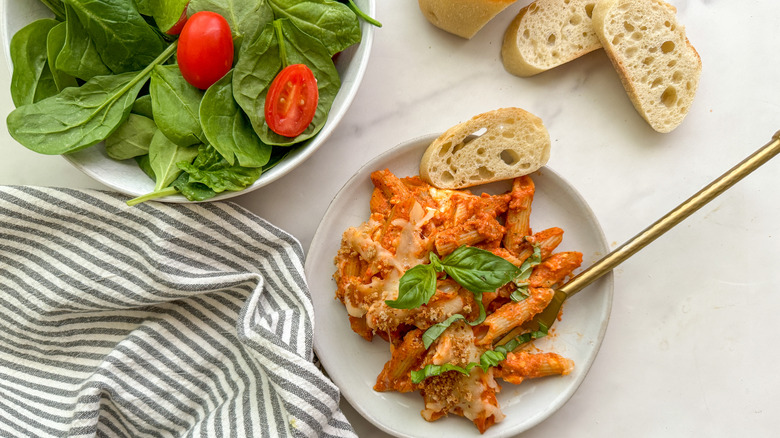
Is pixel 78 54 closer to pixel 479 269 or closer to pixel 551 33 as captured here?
pixel 479 269

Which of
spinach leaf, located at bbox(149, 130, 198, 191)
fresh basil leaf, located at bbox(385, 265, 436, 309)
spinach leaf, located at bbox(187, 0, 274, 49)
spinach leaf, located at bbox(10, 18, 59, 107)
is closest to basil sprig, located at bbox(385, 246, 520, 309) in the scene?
fresh basil leaf, located at bbox(385, 265, 436, 309)

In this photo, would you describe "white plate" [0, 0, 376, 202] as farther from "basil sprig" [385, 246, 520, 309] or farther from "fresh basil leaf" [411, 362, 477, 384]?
"fresh basil leaf" [411, 362, 477, 384]

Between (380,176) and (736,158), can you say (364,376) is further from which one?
(736,158)

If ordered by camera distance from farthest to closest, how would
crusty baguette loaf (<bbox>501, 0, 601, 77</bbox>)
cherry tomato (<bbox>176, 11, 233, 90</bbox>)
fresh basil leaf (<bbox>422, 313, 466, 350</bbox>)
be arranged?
crusty baguette loaf (<bbox>501, 0, 601, 77</bbox>) → fresh basil leaf (<bbox>422, 313, 466, 350</bbox>) → cherry tomato (<bbox>176, 11, 233, 90</bbox>)

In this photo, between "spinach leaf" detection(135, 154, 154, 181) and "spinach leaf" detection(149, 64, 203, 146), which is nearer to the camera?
"spinach leaf" detection(149, 64, 203, 146)

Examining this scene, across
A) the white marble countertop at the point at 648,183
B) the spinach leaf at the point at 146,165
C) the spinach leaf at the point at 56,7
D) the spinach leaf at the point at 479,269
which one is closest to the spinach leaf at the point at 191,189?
the spinach leaf at the point at 146,165

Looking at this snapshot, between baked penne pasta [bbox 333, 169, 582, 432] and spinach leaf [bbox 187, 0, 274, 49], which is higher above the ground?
spinach leaf [bbox 187, 0, 274, 49]

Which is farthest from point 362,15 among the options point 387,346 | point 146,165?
point 387,346
